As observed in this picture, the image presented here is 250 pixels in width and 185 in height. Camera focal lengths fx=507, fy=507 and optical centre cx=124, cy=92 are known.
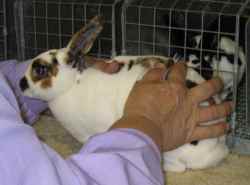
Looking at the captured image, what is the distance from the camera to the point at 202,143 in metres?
0.93

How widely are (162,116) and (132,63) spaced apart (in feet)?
1.01

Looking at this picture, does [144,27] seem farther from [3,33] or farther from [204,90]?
[204,90]

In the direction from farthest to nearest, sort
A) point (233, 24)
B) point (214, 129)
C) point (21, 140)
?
point (233, 24), point (214, 129), point (21, 140)

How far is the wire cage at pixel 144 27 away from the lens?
1.16m

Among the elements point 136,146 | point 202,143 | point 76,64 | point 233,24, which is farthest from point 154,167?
point 233,24

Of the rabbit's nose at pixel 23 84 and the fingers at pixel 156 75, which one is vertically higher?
the fingers at pixel 156 75

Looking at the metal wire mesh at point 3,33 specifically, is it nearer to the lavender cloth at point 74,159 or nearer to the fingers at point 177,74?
the fingers at point 177,74

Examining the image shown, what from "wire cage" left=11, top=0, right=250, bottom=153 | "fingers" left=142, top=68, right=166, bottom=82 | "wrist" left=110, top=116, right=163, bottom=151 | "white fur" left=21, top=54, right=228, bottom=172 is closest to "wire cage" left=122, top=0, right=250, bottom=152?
"wire cage" left=11, top=0, right=250, bottom=153

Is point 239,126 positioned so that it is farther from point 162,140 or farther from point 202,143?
point 162,140

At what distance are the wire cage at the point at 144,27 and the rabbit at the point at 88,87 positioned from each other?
0.47 feet

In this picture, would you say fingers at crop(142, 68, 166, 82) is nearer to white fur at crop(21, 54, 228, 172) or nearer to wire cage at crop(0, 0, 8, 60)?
white fur at crop(21, 54, 228, 172)

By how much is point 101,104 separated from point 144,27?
0.42 metres

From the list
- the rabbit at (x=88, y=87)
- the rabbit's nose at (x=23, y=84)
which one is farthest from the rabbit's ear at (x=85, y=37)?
the rabbit's nose at (x=23, y=84)

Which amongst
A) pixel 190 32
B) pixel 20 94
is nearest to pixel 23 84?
pixel 20 94
